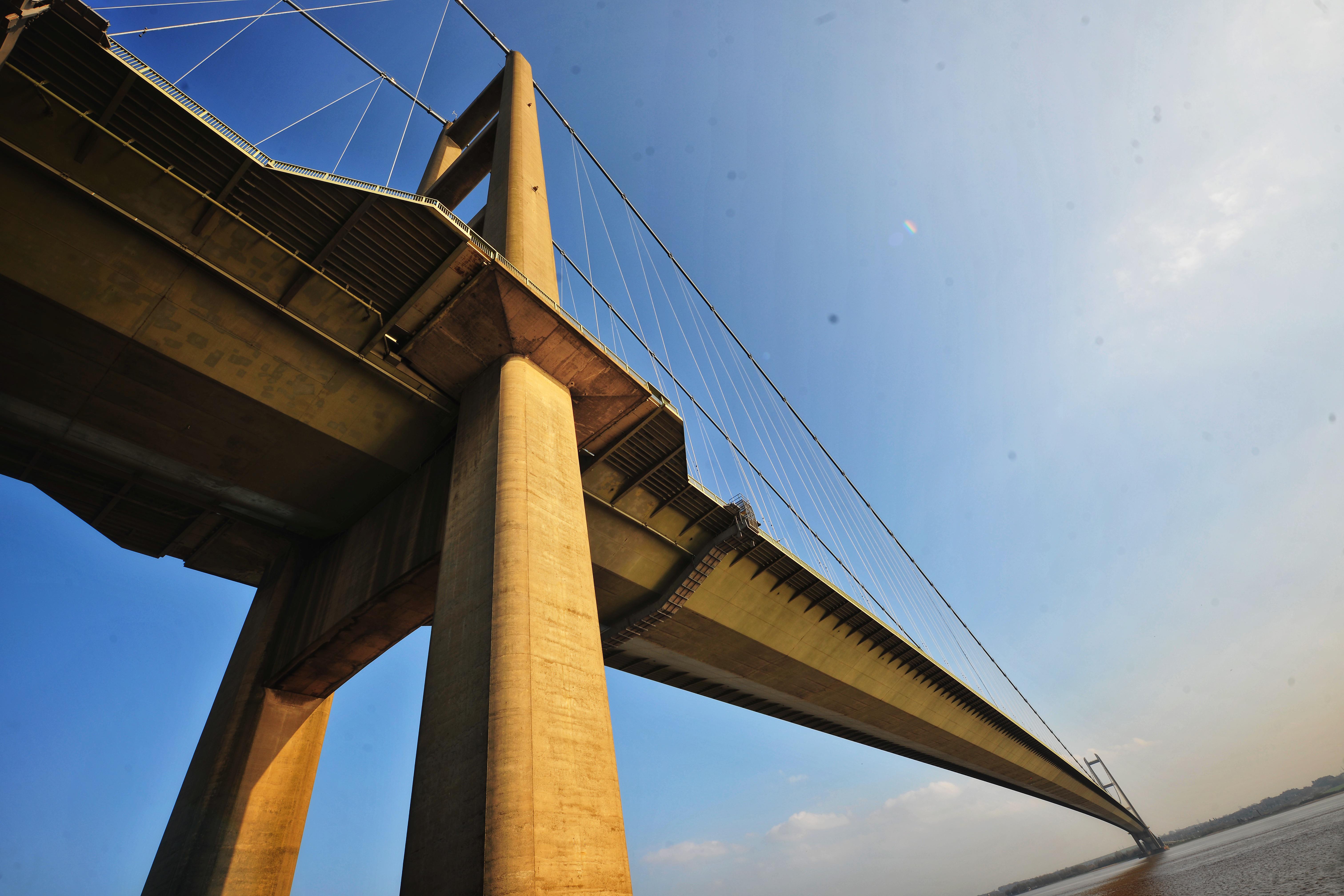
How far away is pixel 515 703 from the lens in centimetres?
759

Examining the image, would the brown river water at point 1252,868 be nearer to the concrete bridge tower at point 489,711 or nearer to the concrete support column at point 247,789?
the concrete bridge tower at point 489,711

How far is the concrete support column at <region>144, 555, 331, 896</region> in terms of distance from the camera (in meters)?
12.1

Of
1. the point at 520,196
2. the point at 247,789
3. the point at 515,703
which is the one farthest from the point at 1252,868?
the point at 520,196

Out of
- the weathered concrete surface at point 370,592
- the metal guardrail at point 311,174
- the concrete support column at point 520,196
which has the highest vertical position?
the concrete support column at point 520,196

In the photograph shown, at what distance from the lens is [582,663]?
8.81 meters

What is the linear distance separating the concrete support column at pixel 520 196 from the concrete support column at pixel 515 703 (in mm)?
6031

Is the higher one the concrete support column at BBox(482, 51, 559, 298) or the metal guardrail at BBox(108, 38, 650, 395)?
the concrete support column at BBox(482, 51, 559, 298)

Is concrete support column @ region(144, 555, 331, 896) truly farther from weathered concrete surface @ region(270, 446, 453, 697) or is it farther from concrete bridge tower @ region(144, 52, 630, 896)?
weathered concrete surface @ region(270, 446, 453, 697)

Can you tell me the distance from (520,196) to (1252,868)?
152 feet

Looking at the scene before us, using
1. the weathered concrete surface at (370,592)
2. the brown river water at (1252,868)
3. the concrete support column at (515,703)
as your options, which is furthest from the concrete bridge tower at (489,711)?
the brown river water at (1252,868)

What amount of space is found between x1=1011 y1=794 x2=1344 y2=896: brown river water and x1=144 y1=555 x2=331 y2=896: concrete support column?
27167 mm

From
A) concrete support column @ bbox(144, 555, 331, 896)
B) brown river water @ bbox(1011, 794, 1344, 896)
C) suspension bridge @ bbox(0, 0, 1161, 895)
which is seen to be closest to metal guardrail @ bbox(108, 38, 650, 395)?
suspension bridge @ bbox(0, 0, 1161, 895)

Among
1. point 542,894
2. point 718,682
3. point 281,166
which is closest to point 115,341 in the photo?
point 281,166

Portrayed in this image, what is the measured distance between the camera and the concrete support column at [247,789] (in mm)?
12117
